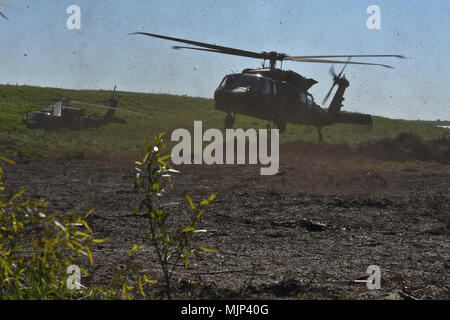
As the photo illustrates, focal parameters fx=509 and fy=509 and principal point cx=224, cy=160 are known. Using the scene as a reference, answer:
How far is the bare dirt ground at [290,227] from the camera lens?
5.24m

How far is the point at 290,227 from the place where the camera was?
29.7ft

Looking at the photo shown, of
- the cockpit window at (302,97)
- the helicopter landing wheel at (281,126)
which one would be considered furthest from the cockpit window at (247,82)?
the cockpit window at (302,97)

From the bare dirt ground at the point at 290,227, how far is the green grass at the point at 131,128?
3.45 meters

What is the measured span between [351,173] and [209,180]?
541 centimetres

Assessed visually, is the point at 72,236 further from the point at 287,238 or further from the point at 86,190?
the point at 86,190

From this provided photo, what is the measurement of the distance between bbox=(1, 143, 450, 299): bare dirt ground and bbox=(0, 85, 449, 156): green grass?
11.3 ft

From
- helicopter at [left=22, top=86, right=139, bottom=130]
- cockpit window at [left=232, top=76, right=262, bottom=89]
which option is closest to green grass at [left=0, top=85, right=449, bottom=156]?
helicopter at [left=22, top=86, right=139, bottom=130]

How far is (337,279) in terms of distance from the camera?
555 centimetres

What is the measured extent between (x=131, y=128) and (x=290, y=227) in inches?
1510

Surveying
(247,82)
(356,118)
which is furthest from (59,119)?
(247,82)

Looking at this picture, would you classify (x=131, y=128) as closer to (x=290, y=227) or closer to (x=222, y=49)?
(x=222, y=49)

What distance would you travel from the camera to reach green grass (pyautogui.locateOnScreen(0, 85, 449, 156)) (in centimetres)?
3031
